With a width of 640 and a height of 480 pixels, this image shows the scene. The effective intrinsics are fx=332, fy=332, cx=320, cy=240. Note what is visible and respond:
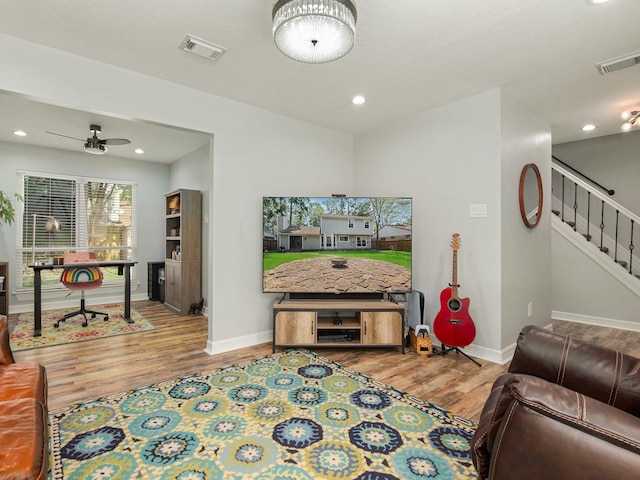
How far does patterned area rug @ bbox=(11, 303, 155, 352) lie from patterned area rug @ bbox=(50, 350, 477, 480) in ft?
6.23

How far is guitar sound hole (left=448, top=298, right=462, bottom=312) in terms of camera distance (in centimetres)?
304

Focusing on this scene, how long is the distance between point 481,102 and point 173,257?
4.66 m

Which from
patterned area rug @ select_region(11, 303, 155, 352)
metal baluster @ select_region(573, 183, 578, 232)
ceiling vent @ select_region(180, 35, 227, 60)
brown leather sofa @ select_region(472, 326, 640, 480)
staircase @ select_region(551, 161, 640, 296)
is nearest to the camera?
brown leather sofa @ select_region(472, 326, 640, 480)

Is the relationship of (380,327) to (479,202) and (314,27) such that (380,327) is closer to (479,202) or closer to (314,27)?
(479,202)

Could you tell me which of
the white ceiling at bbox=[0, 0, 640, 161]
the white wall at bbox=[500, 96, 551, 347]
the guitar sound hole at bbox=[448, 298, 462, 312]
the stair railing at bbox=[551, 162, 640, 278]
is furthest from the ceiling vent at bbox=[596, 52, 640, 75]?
the stair railing at bbox=[551, 162, 640, 278]

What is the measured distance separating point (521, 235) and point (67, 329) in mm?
5352

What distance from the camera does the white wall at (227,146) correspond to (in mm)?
2477

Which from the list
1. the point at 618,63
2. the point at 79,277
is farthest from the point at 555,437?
the point at 79,277

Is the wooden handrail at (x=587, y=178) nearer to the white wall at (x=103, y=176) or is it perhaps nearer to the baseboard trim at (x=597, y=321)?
the baseboard trim at (x=597, y=321)

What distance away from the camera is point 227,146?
3404 millimetres

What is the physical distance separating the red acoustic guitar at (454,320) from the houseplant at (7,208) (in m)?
5.72

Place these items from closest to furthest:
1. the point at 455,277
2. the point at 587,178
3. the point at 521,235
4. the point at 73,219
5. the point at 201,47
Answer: the point at 201,47 < the point at 455,277 < the point at 521,235 < the point at 587,178 < the point at 73,219

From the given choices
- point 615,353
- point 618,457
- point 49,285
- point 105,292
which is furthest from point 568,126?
point 49,285

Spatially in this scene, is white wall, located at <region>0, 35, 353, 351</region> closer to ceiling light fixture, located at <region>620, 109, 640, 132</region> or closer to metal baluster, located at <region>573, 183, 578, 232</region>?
ceiling light fixture, located at <region>620, 109, 640, 132</region>
